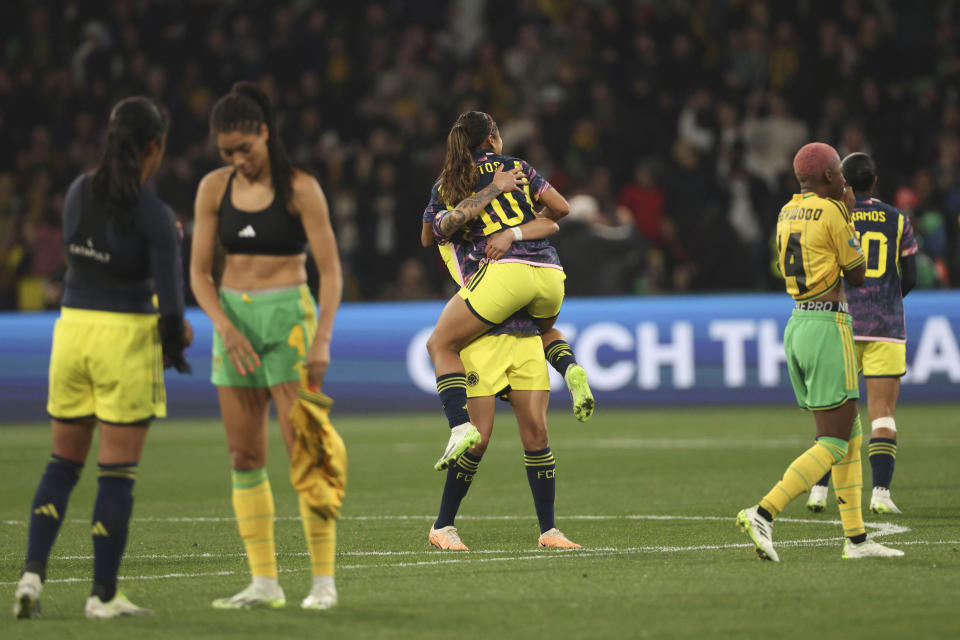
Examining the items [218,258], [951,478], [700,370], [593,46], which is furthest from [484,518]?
[593,46]

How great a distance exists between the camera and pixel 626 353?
60.5 feet

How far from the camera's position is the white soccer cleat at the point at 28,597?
20.0ft

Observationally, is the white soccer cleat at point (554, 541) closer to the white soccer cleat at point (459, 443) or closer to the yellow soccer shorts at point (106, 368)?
the white soccer cleat at point (459, 443)

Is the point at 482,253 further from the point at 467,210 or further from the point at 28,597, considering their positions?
the point at 28,597

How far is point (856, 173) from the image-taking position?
978cm

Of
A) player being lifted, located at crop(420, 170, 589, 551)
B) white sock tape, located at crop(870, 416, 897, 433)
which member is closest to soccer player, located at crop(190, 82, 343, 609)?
player being lifted, located at crop(420, 170, 589, 551)

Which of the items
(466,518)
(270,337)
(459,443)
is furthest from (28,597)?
(466,518)

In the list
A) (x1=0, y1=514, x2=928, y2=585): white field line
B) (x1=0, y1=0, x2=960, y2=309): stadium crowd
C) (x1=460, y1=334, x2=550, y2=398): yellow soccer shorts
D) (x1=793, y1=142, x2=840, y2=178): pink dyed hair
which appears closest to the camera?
(x1=0, y1=514, x2=928, y2=585): white field line

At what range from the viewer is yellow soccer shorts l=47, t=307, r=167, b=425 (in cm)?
609

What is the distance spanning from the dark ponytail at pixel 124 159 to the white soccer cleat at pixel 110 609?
1583mm

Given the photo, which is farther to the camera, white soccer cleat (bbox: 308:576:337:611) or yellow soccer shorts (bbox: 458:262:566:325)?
yellow soccer shorts (bbox: 458:262:566:325)

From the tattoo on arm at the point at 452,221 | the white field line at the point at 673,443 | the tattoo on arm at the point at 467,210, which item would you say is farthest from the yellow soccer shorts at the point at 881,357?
the white field line at the point at 673,443

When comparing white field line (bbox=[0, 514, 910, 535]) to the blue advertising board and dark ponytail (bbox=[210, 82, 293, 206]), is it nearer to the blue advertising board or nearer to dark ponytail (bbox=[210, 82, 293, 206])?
dark ponytail (bbox=[210, 82, 293, 206])

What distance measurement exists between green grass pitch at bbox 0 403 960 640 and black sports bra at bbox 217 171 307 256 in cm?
154
